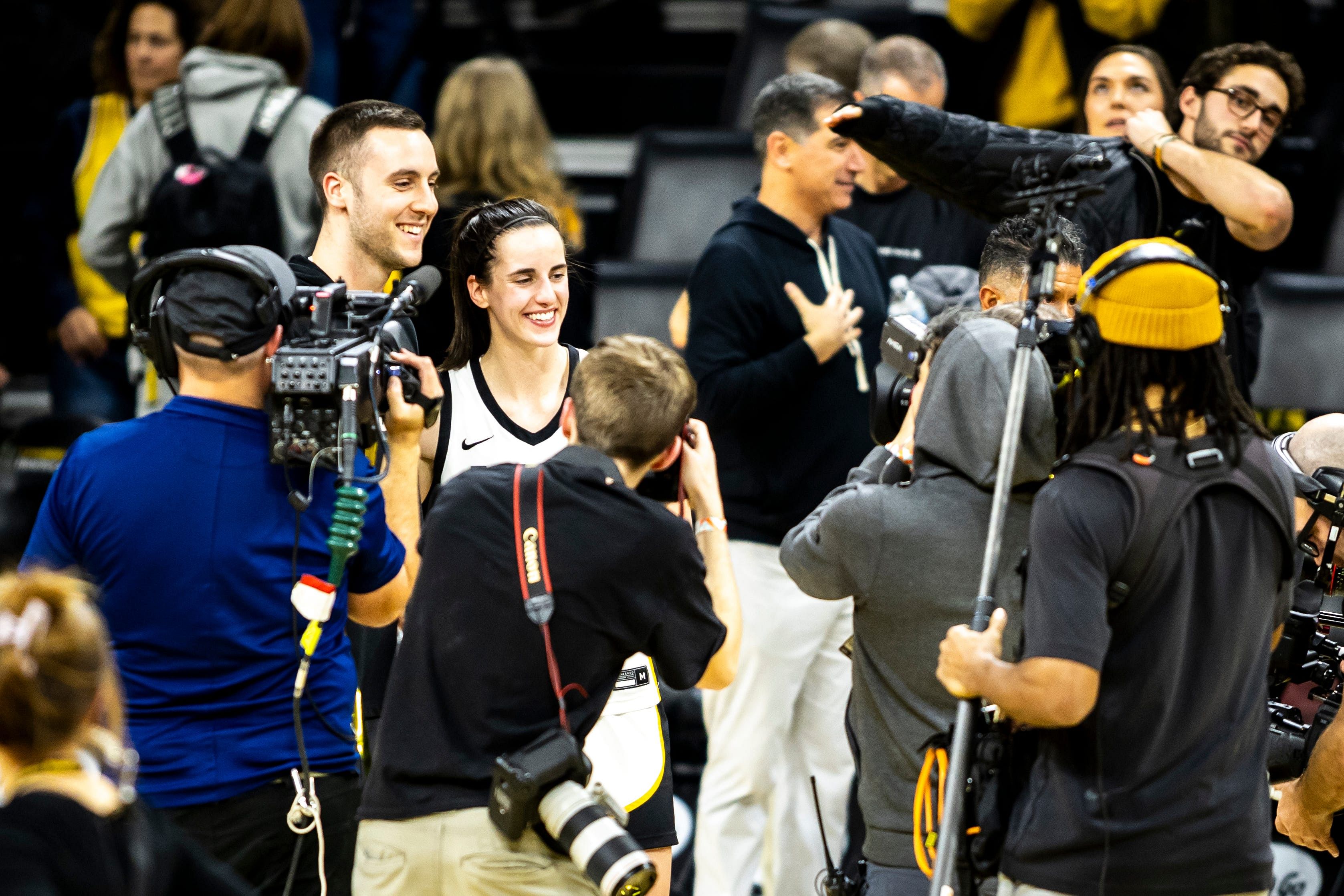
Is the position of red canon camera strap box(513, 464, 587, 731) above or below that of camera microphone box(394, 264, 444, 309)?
below

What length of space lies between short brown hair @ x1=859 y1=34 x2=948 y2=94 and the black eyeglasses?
109cm

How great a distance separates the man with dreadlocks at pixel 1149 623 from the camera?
2277 millimetres

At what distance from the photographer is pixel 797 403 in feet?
14.3

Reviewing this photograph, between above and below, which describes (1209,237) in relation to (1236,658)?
above

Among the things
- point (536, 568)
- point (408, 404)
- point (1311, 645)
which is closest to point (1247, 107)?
point (1311, 645)

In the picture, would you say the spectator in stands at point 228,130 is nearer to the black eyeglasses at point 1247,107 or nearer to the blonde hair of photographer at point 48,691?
the black eyeglasses at point 1247,107

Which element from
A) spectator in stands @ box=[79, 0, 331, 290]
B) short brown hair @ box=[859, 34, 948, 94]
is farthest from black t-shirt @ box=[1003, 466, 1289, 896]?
spectator in stands @ box=[79, 0, 331, 290]

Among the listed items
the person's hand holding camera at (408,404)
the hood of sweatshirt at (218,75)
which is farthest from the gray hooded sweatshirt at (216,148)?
the person's hand holding camera at (408,404)

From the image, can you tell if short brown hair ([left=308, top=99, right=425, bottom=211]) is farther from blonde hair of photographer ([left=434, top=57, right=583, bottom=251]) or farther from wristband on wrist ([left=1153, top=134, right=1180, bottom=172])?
wristband on wrist ([left=1153, top=134, right=1180, bottom=172])

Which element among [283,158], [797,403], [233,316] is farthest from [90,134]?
[233,316]

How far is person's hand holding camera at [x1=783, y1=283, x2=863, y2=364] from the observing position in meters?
4.26

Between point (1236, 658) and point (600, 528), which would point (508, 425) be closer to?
point (600, 528)

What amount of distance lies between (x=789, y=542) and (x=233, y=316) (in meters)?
1.08

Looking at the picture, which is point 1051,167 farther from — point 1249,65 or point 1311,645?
point 1249,65
